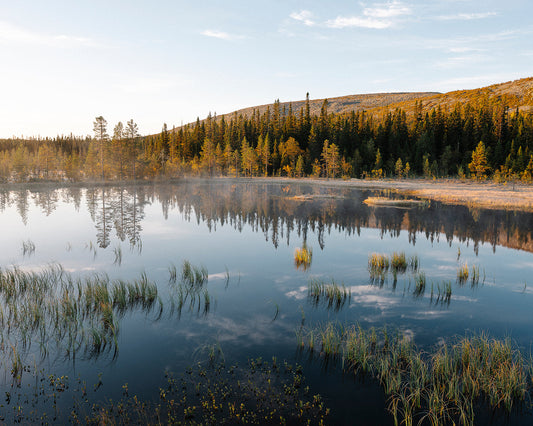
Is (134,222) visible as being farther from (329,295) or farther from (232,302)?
(329,295)

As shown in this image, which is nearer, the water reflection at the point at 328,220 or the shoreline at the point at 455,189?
the water reflection at the point at 328,220

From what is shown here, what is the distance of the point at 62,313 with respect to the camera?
1061 centimetres

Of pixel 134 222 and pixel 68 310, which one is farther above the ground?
pixel 134 222

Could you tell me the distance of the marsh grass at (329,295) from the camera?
491 inches

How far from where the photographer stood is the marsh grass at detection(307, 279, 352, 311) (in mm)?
12466

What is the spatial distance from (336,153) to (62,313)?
306 feet

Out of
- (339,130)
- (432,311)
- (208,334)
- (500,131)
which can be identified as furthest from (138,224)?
(500,131)

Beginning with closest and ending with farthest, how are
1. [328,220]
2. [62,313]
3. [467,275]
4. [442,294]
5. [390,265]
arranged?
[62,313], [442,294], [467,275], [390,265], [328,220]

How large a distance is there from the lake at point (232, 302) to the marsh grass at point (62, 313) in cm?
6

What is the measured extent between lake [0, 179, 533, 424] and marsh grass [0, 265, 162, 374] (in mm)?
55

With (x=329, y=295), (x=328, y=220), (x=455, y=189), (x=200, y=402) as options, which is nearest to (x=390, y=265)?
(x=329, y=295)

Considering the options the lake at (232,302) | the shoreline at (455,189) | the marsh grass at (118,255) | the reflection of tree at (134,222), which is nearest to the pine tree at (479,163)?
the shoreline at (455,189)

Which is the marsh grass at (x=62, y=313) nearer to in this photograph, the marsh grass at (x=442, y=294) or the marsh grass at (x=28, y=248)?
the marsh grass at (x=28, y=248)

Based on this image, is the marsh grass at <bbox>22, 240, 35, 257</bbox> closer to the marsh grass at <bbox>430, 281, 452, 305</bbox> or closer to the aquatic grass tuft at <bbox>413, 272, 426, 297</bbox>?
the aquatic grass tuft at <bbox>413, 272, 426, 297</bbox>
